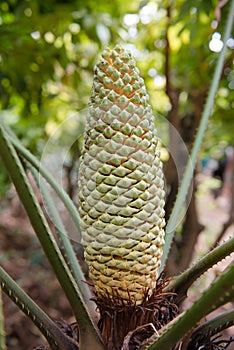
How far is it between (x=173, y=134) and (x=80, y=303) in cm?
121

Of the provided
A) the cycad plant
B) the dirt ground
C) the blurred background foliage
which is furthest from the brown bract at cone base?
the dirt ground

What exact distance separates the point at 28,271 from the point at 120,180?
2.49 m

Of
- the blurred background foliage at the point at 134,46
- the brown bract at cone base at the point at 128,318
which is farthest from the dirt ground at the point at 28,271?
→ the brown bract at cone base at the point at 128,318

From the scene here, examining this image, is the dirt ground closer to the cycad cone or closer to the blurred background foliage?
the blurred background foliage

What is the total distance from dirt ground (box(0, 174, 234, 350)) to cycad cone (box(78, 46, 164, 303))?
1.13m

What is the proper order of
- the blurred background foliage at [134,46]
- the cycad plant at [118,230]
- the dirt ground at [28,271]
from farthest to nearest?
the dirt ground at [28,271] → the blurred background foliage at [134,46] → the cycad plant at [118,230]

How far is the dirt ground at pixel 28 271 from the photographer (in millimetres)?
2445

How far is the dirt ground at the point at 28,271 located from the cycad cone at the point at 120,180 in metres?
1.13

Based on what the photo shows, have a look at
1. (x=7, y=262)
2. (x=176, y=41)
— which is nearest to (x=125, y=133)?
(x=176, y=41)

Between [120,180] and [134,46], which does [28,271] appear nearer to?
[134,46]

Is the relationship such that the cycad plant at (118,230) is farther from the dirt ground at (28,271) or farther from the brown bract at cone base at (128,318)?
the dirt ground at (28,271)

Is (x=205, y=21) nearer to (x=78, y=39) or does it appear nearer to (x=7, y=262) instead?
(x=78, y=39)

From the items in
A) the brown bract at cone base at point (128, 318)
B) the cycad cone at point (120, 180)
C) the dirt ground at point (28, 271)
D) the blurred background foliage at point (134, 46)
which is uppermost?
the blurred background foliage at point (134, 46)

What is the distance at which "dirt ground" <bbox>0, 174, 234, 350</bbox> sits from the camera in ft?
8.02
